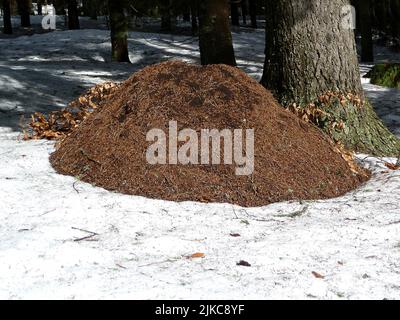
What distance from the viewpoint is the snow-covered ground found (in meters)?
2.90

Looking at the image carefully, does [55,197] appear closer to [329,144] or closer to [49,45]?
[329,144]

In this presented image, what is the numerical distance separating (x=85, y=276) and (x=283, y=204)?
77.9 inches

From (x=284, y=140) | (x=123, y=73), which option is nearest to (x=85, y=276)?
(x=284, y=140)

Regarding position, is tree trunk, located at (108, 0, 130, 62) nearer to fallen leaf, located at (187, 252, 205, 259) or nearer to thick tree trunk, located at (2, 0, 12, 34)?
thick tree trunk, located at (2, 0, 12, 34)

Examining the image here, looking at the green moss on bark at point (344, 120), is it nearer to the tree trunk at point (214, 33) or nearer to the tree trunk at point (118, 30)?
the tree trunk at point (214, 33)

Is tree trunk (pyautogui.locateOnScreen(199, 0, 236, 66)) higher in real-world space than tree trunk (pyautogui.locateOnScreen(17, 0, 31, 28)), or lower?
lower

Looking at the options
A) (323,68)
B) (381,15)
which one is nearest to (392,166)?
(323,68)

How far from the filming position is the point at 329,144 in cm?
531

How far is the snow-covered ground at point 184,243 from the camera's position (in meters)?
2.90

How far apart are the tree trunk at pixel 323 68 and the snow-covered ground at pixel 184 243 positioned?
0.45 meters

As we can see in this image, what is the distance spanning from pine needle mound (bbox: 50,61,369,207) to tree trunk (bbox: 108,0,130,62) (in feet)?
35.7

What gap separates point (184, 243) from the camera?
11.6 ft

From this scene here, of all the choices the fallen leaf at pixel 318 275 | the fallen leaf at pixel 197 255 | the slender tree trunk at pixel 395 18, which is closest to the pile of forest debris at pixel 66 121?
the fallen leaf at pixel 197 255

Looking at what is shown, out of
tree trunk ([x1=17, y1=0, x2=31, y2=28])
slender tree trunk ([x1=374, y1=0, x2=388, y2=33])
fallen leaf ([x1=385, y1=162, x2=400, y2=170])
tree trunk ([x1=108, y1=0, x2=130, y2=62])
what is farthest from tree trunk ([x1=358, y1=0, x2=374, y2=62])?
tree trunk ([x1=17, y1=0, x2=31, y2=28])
